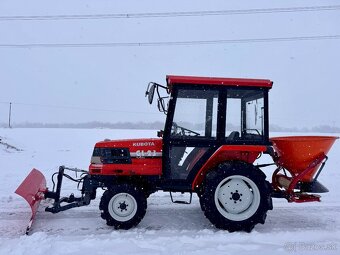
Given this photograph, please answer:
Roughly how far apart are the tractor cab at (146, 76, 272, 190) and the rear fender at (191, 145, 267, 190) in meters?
0.04

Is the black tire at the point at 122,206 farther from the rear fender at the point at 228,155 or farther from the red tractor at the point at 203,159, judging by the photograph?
the rear fender at the point at 228,155

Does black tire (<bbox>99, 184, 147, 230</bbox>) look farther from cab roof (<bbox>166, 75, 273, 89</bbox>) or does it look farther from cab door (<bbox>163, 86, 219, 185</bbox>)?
cab roof (<bbox>166, 75, 273, 89</bbox>)

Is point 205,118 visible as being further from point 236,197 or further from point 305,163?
point 305,163

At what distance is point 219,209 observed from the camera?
4867 millimetres

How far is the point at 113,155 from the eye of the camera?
5.07 meters

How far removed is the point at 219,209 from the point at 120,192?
147 centimetres

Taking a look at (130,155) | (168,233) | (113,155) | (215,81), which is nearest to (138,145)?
(130,155)

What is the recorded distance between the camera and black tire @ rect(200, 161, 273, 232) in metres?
4.80

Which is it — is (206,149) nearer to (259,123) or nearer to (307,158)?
(259,123)

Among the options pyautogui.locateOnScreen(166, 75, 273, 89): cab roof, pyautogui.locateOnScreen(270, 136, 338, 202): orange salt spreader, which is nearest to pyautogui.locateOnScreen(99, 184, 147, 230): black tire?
pyautogui.locateOnScreen(166, 75, 273, 89): cab roof

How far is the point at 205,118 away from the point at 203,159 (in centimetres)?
61

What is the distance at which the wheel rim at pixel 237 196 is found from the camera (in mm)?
4938

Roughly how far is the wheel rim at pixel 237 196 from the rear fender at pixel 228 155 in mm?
316

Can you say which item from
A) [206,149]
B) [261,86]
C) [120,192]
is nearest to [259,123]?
[261,86]
